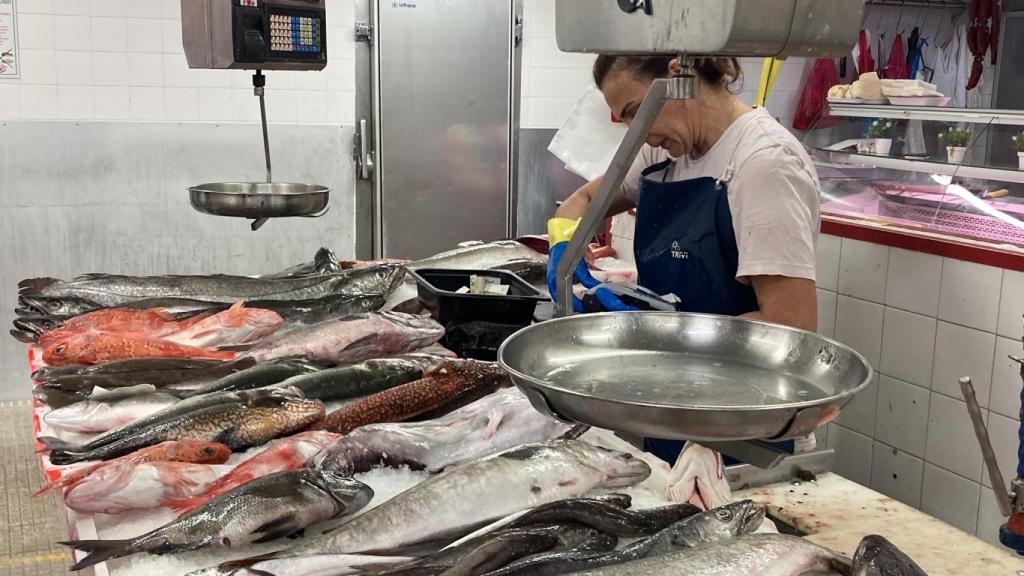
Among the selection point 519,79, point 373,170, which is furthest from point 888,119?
point 373,170

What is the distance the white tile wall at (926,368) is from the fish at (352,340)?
6.25 feet

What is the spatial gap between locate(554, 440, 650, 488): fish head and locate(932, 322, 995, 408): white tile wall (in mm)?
1856

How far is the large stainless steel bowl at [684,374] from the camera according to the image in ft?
4.05

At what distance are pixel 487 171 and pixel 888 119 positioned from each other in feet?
9.58

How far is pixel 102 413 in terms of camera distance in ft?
7.77

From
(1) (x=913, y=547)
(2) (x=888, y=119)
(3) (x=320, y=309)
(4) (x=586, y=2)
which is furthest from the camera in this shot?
(2) (x=888, y=119)

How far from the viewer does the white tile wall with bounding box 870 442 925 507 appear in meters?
3.71

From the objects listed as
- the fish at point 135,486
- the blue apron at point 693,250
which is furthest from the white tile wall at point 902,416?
the fish at point 135,486

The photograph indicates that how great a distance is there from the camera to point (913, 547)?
1991mm

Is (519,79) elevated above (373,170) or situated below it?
above

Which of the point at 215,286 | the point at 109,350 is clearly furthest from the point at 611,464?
the point at 215,286

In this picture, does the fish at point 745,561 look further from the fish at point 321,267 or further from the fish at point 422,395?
the fish at point 321,267

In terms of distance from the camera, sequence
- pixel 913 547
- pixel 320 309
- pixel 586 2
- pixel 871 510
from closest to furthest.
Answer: pixel 586 2, pixel 913 547, pixel 871 510, pixel 320 309

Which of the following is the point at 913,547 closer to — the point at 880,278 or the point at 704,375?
the point at 704,375
